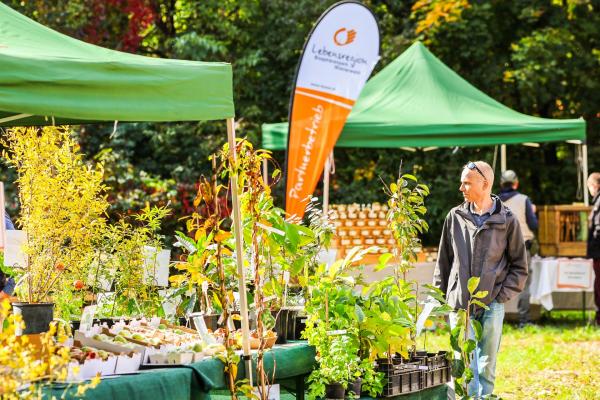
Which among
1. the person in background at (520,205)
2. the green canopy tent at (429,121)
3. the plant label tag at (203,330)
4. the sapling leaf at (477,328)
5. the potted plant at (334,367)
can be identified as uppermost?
the green canopy tent at (429,121)

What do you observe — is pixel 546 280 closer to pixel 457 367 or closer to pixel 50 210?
pixel 457 367

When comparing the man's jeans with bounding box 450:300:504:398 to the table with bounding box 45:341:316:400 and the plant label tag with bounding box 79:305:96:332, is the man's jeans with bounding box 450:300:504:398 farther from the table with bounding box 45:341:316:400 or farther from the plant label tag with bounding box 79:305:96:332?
the plant label tag with bounding box 79:305:96:332

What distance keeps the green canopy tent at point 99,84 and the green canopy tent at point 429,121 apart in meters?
6.57

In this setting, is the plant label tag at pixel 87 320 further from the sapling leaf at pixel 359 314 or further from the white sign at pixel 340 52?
the white sign at pixel 340 52

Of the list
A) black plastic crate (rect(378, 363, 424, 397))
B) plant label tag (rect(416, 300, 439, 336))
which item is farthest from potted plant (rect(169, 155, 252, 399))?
plant label tag (rect(416, 300, 439, 336))

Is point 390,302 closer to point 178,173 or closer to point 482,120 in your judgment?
point 482,120

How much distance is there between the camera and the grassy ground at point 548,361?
333 inches

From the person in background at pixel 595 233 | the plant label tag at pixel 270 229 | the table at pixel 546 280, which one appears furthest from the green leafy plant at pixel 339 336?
the table at pixel 546 280

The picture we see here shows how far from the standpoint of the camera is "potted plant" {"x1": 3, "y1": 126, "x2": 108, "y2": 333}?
4699mm

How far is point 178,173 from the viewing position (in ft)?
53.7

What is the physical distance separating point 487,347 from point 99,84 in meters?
3.13

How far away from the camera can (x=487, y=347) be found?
249 inches

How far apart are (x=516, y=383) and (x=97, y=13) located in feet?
35.3

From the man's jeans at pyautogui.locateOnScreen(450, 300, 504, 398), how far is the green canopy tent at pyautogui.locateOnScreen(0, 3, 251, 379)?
2030 millimetres
